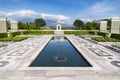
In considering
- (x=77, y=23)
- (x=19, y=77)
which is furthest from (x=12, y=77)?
(x=77, y=23)

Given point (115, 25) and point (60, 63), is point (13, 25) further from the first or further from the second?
point (60, 63)

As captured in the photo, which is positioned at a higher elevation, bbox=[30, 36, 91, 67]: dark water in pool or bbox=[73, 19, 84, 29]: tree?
bbox=[73, 19, 84, 29]: tree

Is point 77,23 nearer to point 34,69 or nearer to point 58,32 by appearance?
point 58,32

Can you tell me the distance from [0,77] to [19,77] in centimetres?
99

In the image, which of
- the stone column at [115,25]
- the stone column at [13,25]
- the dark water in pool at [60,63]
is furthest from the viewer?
the stone column at [13,25]

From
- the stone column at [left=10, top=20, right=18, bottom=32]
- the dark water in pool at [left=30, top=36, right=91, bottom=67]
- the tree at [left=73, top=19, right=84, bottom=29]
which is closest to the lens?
the dark water in pool at [left=30, top=36, right=91, bottom=67]

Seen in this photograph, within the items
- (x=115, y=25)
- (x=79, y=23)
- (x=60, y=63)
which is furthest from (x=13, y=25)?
(x=79, y=23)

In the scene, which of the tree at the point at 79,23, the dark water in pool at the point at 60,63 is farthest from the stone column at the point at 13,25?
the tree at the point at 79,23

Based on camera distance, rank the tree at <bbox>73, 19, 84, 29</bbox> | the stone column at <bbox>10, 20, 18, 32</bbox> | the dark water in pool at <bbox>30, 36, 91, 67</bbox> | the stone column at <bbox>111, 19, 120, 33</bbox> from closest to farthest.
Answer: the dark water in pool at <bbox>30, 36, 91, 67</bbox>, the stone column at <bbox>111, 19, 120, 33</bbox>, the stone column at <bbox>10, 20, 18, 32</bbox>, the tree at <bbox>73, 19, 84, 29</bbox>

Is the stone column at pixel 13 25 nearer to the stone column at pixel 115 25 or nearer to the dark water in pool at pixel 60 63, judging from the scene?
the stone column at pixel 115 25

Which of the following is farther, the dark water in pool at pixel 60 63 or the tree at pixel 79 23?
the tree at pixel 79 23

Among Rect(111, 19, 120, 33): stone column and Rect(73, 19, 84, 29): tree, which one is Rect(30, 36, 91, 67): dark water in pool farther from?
Rect(73, 19, 84, 29): tree

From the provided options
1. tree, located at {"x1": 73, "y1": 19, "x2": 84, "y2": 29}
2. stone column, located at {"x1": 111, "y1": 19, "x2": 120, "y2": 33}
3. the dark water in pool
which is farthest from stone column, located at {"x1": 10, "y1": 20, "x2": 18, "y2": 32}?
tree, located at {"x1": 73, "y1": 19, "x2": 84, "y2": 29}

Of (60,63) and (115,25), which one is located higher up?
(115,25)
